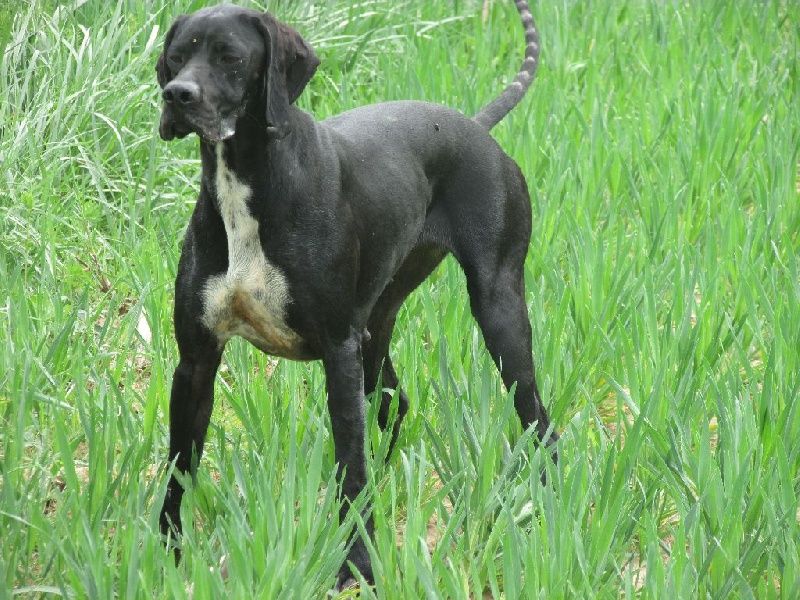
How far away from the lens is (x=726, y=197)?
534 centimetres

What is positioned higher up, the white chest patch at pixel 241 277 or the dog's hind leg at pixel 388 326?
the white chest patch at pixel 241 277

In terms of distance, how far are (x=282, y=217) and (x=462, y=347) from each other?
1.17 meters

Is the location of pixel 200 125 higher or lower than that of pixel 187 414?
higher

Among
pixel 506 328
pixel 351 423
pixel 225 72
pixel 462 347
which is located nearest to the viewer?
pixel 225 72

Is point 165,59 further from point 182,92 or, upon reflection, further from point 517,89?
point 517,89

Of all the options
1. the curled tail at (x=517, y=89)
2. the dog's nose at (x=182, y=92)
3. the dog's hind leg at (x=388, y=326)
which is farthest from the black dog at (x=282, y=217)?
the curled tail at (x=517, y=89)

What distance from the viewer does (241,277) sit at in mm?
3123

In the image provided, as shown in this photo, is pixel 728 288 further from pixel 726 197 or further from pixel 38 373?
pixel 38 373

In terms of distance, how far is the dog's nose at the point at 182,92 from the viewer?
284cm

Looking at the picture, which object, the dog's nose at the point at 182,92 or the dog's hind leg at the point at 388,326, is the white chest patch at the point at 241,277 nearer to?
the dog's nose at the point at 182,92

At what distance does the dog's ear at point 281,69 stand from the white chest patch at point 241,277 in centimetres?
17

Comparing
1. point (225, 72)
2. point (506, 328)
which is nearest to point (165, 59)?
point (225, 72)

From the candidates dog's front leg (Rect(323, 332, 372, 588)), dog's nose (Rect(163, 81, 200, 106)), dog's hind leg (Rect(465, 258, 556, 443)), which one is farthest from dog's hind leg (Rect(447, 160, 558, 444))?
dog's nose (Rect(163, 81, 200, 106))

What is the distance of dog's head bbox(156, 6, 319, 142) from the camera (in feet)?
9.48
